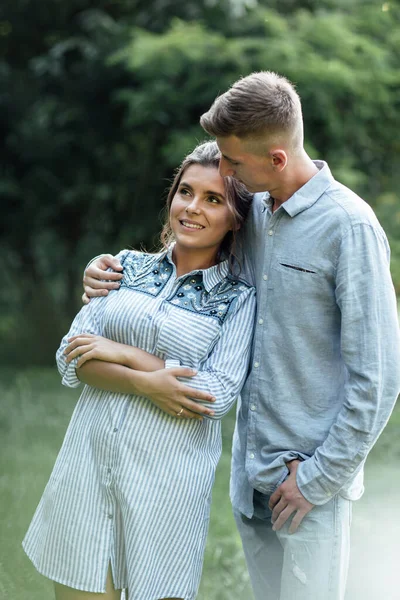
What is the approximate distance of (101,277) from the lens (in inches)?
102

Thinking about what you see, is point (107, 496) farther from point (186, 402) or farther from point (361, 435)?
point (361, 435)

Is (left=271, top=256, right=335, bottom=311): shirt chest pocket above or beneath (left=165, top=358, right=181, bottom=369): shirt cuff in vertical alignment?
above

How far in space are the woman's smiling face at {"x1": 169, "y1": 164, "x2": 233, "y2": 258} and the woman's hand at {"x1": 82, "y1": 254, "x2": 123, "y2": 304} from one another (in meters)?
0.23

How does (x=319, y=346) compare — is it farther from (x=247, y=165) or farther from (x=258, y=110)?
(x=258, y=110)

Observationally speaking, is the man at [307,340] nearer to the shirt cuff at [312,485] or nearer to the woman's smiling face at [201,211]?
the shirt cuff at [312,485]

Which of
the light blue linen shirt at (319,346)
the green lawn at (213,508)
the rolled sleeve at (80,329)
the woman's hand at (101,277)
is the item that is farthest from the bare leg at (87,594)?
the green lawn at (213,508)

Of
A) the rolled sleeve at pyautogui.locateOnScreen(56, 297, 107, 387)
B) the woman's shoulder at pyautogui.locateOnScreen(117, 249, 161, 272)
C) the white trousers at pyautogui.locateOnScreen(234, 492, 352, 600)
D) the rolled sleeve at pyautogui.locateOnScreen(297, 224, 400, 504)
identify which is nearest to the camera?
the rolled sleeve at pyautogui.locateOnScreen(297, 224, 400, 504)

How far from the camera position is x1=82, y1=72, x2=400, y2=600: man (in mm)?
2143

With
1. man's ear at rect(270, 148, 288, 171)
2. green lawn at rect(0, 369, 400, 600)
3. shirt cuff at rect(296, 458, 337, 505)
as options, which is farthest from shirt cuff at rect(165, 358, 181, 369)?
green lawn at rect(0, 369, 400, 600)

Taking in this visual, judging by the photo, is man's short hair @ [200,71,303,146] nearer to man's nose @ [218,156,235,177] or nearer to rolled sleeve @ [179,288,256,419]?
man's nose @ [218,156,235,177]

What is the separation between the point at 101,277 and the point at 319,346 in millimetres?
721

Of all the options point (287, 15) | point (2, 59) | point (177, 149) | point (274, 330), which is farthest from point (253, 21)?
Result: point (274, 330)

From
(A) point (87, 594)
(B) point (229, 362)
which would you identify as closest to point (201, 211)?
(B) point (229, 362)

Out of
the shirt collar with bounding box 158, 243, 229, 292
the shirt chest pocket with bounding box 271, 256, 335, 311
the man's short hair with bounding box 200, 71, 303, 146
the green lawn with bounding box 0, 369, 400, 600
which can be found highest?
the man's short hair with bounding box 200, 71, 303, 146
